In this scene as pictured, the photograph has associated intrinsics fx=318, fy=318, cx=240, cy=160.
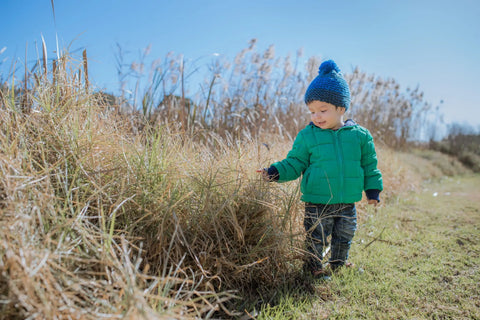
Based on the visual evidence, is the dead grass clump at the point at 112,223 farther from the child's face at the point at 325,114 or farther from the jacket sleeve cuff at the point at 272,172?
the child's face at the point at 325,114

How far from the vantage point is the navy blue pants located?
188cm

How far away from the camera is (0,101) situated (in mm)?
1663

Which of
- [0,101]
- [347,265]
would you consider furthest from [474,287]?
[0,101]

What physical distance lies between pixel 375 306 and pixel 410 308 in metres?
0.18

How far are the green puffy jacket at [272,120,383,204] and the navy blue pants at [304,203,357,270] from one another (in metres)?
0.07

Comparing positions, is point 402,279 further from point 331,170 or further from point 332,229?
point 331,170

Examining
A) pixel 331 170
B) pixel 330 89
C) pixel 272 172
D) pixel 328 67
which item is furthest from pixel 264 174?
pixel 328 67

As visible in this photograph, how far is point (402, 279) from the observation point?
74.2 inches

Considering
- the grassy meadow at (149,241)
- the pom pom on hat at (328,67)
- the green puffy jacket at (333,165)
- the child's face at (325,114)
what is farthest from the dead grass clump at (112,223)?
the pom pom on hat at (328,67)

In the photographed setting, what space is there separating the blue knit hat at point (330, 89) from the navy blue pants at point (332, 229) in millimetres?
640

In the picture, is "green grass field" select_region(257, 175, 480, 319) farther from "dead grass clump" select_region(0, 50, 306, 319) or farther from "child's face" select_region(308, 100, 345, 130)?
"child's face" select_region(308, 100, 345, 130)

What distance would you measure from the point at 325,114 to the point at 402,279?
108cm

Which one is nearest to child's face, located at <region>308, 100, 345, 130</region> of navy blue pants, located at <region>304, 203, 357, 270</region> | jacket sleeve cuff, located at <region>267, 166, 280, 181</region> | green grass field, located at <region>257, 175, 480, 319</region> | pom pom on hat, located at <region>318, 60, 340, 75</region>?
pom pom on hat, located at <region>318, 60, 340, 75</region>

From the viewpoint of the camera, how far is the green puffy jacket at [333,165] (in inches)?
74.5
